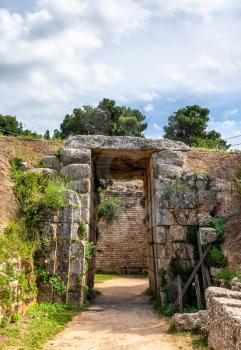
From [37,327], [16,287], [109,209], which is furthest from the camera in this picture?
[109,209]

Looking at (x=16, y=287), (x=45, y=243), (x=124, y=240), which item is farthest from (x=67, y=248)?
Result: (x=124, y=240)

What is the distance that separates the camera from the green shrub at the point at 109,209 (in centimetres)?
2014

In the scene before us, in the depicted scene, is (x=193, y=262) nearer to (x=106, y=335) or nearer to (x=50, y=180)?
(x=106, y=335)

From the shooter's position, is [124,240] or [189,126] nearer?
[124,240]

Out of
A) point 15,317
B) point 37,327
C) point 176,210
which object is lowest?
point 37,327

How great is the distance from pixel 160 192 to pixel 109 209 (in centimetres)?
962

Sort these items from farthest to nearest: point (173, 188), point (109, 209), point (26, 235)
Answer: point (109, 209) → point (173, 188) → point (26, 235)

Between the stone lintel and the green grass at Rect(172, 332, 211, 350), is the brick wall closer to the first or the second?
the stone lintel

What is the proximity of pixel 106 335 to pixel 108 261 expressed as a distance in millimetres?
12968

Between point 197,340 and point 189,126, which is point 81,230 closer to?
point 197,340

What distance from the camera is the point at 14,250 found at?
823 cm

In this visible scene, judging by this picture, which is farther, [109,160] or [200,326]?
[109,160]

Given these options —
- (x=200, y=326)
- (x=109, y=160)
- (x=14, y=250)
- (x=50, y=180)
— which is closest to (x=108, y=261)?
(x=109, y=160)

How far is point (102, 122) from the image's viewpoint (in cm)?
3142
